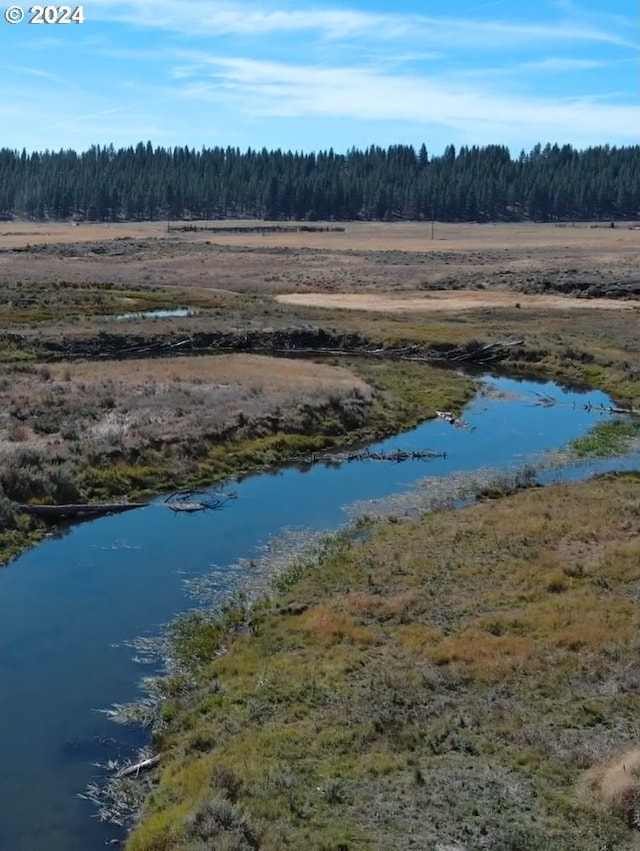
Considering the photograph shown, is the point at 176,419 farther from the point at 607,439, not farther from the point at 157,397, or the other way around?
the point at 607,439

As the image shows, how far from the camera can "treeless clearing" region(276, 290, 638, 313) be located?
76188 millimetres

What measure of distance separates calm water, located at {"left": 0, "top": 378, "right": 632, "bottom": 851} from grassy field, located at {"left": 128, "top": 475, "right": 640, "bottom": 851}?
1.28m

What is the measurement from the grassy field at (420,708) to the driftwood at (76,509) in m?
7.34

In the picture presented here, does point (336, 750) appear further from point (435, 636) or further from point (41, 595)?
point (41, 595)

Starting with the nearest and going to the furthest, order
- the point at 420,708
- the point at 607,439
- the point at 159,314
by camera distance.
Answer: the point at 420,708, the point at 607,439, the point at 159,314

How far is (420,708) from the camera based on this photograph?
1537 cm

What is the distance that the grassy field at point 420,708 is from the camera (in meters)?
12.1

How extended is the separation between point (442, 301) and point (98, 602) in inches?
2512

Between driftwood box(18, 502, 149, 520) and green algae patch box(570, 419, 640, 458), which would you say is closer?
driftwood box(18, 502, 149, 520)

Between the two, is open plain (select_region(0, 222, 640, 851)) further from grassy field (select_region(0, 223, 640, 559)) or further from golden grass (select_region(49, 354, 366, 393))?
golden grass (select_region(49, 354, 366, 393))

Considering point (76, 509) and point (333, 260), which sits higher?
point (333, 260)

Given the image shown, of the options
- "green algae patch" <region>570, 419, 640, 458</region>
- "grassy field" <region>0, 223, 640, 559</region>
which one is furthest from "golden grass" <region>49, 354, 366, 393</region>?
"green algae patch" <region>570, 419, 640, 458</region>

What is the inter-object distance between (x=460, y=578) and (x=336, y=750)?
27.3ft

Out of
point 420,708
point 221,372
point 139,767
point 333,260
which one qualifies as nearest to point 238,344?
point 221,372
